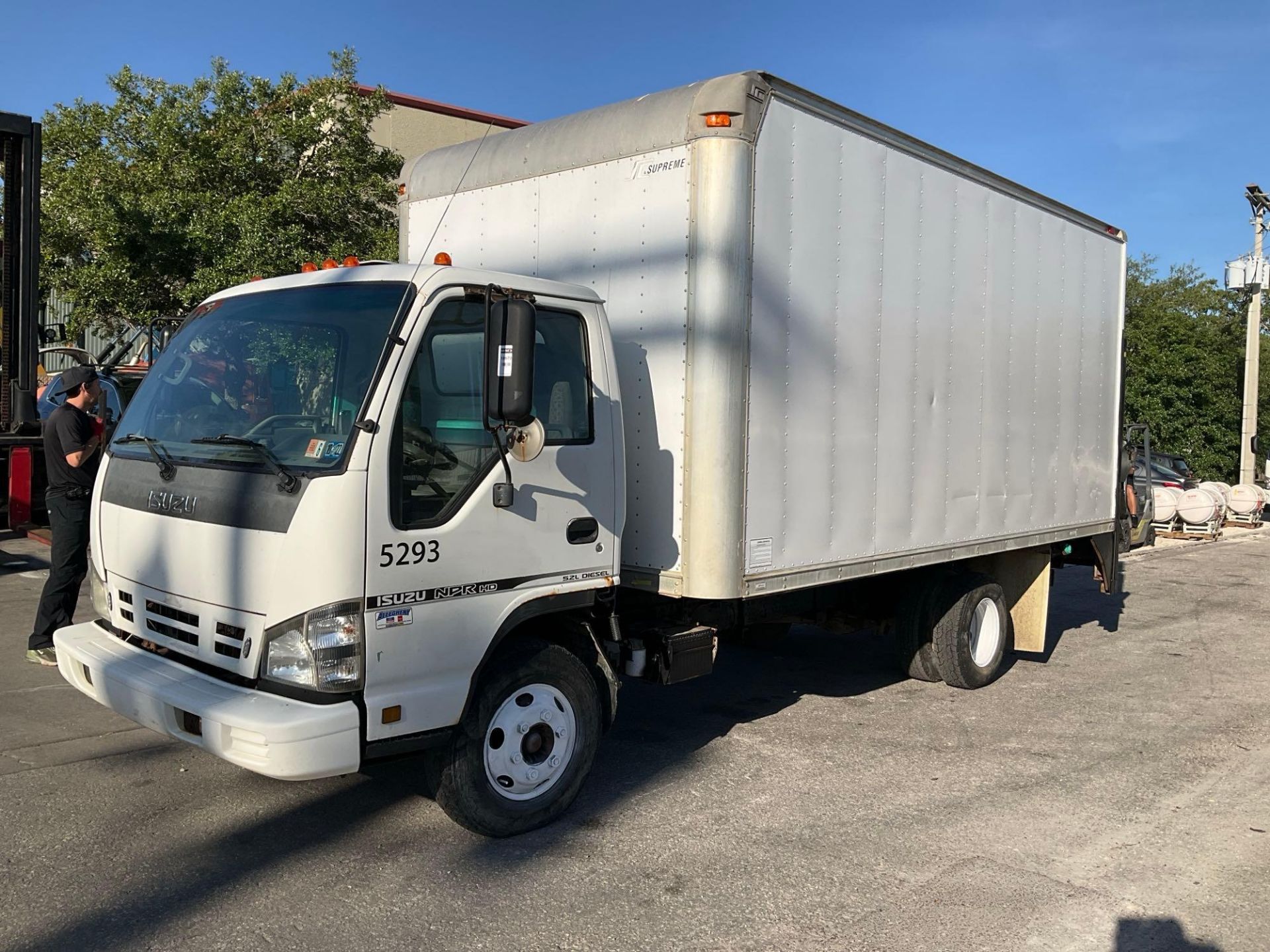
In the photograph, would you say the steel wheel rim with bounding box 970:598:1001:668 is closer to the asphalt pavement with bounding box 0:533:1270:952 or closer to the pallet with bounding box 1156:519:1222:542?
the asphalt pavement with bounding box 0:533:1270:952

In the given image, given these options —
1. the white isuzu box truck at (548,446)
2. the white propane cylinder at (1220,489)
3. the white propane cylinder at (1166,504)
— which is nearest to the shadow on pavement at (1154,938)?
the white isuzu box truck at (548,446)

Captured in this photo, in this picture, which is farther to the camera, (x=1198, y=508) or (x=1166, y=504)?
(x=1166, y=504)

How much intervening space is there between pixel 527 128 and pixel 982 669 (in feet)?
16.6

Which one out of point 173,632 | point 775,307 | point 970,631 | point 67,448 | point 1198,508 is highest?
point 775,307

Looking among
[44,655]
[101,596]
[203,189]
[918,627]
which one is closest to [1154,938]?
[918,627]

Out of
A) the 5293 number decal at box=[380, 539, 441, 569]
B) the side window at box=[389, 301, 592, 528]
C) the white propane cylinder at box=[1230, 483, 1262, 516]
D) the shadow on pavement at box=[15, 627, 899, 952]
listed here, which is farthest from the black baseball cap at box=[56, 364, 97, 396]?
the white propane cylinder at box=[1230, 483, 1262, 516]

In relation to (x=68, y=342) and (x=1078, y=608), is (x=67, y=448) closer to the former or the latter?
(x=1078, y=608)

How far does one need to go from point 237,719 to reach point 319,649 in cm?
36

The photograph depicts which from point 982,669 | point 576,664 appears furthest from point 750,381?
point 982,669

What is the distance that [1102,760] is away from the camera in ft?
20.1

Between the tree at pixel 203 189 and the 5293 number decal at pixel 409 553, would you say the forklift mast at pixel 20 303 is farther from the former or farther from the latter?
Result: the 5293 number decal at pixel 409 553

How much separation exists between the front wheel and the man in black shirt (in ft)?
11.6

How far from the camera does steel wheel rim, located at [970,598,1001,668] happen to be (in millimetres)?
7875

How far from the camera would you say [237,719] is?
3.73 meters
